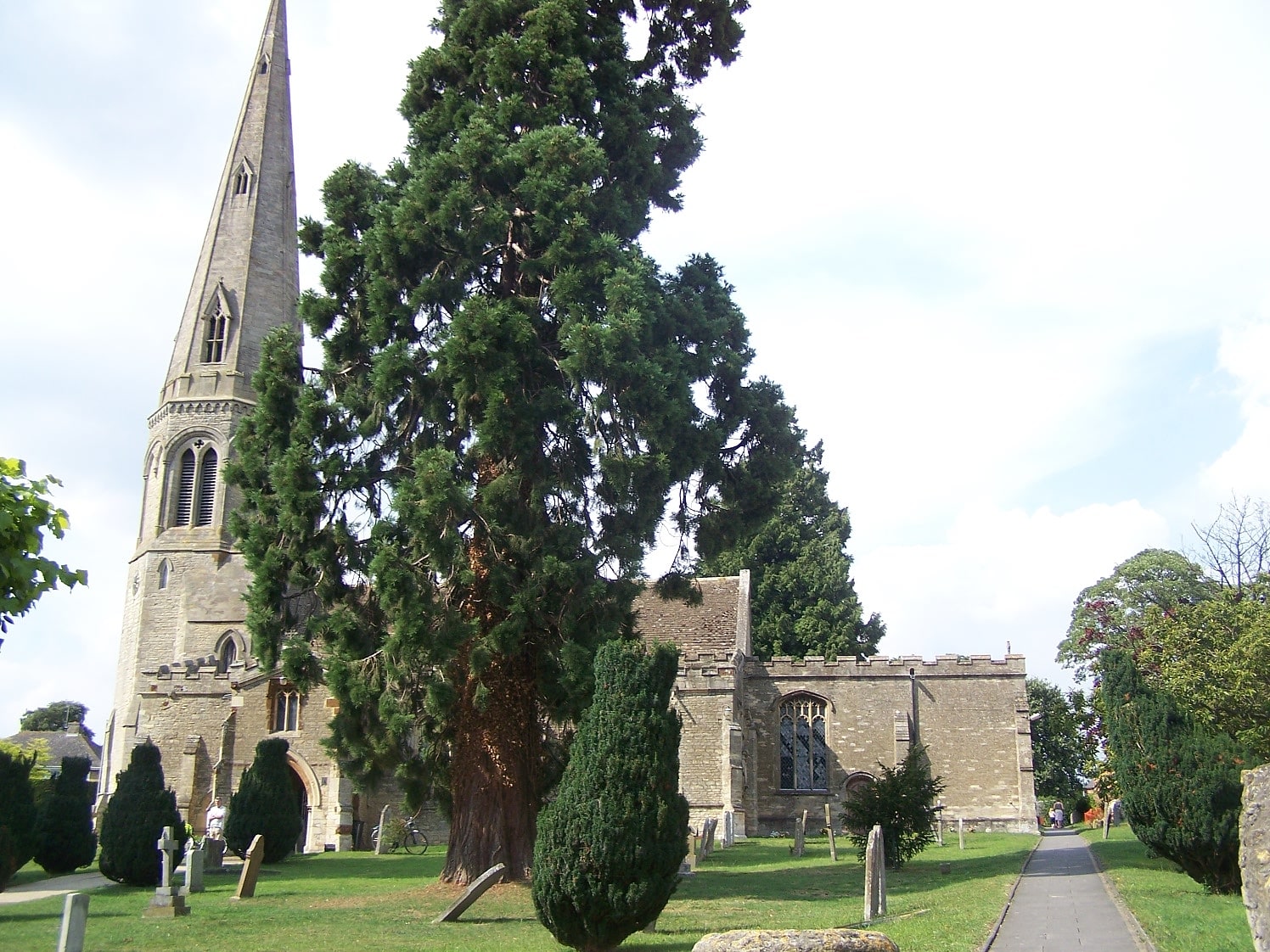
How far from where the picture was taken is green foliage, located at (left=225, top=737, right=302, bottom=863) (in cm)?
2514

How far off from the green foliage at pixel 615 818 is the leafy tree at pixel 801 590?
27.8 m

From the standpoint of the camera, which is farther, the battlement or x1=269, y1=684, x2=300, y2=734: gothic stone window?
the battlement

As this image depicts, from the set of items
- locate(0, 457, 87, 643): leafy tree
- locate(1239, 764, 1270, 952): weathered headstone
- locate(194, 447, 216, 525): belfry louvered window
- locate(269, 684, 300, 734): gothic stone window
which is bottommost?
locate(1239, 764, 1270, 952): weathered headstone

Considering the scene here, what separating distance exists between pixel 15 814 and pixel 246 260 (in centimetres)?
2533

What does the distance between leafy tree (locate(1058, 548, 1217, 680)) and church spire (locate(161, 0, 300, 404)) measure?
33139mm

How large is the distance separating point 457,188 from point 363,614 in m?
6.88

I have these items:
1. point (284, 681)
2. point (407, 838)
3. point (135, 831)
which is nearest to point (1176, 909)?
point (135, 831)

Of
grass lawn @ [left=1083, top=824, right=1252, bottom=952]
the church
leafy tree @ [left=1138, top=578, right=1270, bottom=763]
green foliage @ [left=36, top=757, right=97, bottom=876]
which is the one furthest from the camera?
the church

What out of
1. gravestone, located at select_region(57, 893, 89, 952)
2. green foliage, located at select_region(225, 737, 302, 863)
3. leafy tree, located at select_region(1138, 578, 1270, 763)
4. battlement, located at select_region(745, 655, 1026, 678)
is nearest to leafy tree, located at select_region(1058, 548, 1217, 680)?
battlement, located at select_region(745, 655, 1026, 678)

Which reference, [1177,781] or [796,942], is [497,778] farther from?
[796,942]

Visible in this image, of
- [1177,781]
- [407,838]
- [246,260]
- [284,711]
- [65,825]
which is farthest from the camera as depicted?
[246,260]

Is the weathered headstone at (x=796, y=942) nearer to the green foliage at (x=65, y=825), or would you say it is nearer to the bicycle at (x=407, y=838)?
the green foliage at (x=65, y=825)

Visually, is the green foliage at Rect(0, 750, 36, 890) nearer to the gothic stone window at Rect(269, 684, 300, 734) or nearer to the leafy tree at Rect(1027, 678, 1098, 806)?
the gothic stone window at Rect(269, 684, 300, 734)

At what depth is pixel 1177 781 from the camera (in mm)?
15180
